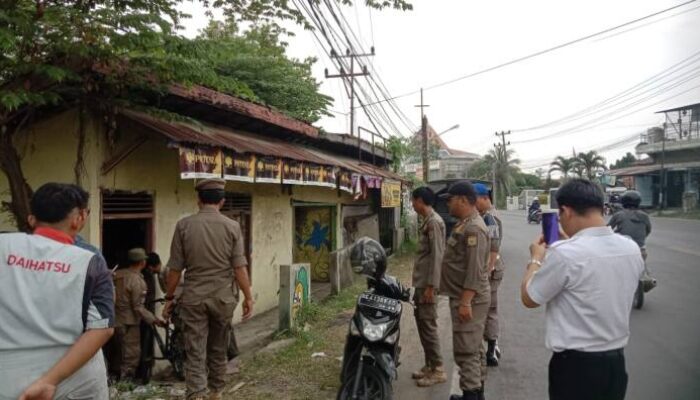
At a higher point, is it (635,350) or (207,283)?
(207,283)

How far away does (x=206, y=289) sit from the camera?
415cm

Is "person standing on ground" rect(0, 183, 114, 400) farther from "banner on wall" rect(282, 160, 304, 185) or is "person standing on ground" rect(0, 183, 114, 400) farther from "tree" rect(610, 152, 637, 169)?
"tree" rect(610, 152, 637, 169)

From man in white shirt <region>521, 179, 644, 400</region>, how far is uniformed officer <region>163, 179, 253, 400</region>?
2.58 meters

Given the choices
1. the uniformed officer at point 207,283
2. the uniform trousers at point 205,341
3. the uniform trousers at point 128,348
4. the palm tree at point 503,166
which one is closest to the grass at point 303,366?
the uniform trousers at point 205,341

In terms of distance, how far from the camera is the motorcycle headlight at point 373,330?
3.83 m

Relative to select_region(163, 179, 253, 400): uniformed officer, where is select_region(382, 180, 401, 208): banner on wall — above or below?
above

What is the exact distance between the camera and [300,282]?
7184 mm

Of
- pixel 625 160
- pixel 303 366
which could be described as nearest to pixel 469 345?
pixel 303 366

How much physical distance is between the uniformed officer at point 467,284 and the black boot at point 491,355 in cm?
120

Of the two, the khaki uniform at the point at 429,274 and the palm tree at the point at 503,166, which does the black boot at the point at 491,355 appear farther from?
the palm tree at the point at 503,166

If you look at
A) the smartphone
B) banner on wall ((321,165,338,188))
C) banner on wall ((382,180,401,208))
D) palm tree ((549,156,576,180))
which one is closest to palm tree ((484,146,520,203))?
palm tree ((549,156,576,180))

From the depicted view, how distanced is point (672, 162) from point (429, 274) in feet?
127

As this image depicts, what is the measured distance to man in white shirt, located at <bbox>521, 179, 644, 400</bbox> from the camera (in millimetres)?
2381

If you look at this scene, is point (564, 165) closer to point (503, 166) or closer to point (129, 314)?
point (503, 166)
